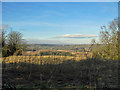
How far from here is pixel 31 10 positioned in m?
2.11

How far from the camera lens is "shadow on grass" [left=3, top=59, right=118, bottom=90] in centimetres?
214

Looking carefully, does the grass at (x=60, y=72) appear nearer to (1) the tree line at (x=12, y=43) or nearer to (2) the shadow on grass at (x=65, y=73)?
(2) the shadow on grass at (x=65, y=73)

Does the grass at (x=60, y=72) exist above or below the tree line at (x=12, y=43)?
below

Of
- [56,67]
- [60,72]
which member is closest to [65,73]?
[60,72]

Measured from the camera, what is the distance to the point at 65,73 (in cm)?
244

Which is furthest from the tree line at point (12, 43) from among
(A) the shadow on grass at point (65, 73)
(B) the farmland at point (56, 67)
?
(A) the shadow on grass at point (65, 73)

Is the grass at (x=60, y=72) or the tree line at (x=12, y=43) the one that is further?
the tree line at (x=12, y=43)

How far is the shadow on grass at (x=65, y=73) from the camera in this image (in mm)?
2145

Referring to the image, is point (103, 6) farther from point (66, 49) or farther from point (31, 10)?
point (31, 10)

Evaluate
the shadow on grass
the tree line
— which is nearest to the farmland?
the shadow on grass

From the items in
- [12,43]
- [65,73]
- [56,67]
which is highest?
[12,43]

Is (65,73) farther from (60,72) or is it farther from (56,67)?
(56,67)

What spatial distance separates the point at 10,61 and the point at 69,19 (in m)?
1.53

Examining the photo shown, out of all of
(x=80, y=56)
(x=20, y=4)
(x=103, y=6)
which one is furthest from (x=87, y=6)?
(x=20, y=4)
